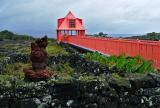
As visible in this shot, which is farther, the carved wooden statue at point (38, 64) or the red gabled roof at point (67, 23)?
the red gabled roof at point (67, 23)

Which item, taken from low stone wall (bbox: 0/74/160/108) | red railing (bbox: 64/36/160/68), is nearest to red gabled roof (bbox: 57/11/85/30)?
red railing (bbox: 64/36/160/68)

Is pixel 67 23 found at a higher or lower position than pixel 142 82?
higher

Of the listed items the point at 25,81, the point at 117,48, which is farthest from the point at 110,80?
the point at 117,48

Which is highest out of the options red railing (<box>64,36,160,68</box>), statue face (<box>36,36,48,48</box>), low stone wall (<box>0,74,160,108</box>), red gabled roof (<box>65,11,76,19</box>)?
red gabled roof (<box>65,11,76,19</box>)

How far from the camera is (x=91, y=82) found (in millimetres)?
9195

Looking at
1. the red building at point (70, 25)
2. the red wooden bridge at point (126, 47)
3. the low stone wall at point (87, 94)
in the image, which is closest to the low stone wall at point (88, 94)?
the low stone wall at point (87, 94)

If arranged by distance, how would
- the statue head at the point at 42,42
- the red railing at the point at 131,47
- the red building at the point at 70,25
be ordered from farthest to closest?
the red building at the point at 70,25, the red railing at the point at 131,47, the statue head at the point at 42,42

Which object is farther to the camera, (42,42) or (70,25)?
(70,25)

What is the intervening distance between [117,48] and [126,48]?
5.88 feet

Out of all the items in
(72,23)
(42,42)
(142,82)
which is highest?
(42,42)

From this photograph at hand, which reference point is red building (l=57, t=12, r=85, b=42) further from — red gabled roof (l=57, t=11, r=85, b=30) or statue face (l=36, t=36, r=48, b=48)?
statue face (l=36, t=36, r=48, b=48)

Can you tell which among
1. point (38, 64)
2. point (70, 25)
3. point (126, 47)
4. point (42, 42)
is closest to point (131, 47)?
point (126, 47)

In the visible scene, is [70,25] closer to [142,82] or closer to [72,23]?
[72,23]

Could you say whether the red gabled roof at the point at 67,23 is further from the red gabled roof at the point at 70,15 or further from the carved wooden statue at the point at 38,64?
the carved wooden statue at the point at 38,64
